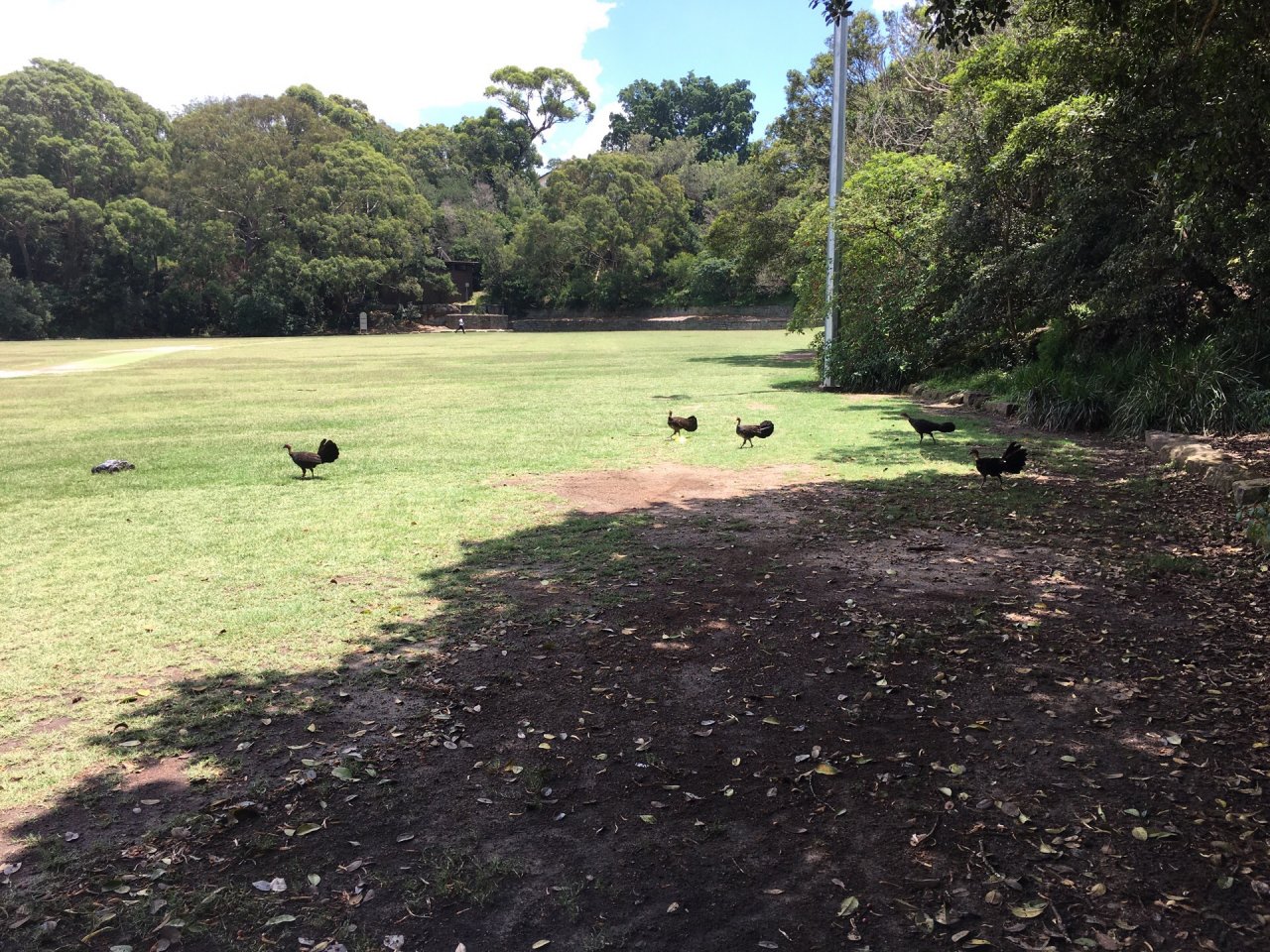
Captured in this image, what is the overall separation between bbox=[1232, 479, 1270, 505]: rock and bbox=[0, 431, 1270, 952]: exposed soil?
1.16 metres

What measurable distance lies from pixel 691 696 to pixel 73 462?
10099 millimetres

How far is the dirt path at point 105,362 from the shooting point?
2641cm

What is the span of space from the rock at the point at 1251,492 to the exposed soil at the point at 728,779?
116cm

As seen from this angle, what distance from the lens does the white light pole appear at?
1638 cm

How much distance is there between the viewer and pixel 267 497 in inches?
350

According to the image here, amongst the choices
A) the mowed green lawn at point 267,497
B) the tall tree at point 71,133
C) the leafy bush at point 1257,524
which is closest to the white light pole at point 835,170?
the mowed green lawn at point 267,497

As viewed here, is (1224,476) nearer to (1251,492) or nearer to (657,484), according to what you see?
(1251,492)

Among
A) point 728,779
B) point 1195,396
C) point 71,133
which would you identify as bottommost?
point 728,779

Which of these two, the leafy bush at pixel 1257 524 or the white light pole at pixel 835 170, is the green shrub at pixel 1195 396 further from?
the white light pole at pixel 835 170

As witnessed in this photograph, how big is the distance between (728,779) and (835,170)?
632 inches

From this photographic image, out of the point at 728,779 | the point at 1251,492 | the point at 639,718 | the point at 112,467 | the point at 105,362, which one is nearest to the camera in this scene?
the point at 728,779

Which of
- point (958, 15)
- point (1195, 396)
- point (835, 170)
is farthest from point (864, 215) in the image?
point (958, 15)

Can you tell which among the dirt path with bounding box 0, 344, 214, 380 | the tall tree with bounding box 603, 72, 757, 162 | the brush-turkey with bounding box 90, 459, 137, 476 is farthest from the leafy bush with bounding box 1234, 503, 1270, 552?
the tall tree with bounding box 603, 72, 757, 162

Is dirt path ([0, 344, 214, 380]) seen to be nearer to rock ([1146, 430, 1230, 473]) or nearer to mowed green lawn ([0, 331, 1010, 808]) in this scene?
mowed green lawn ([0, 331, 1010, 808])
